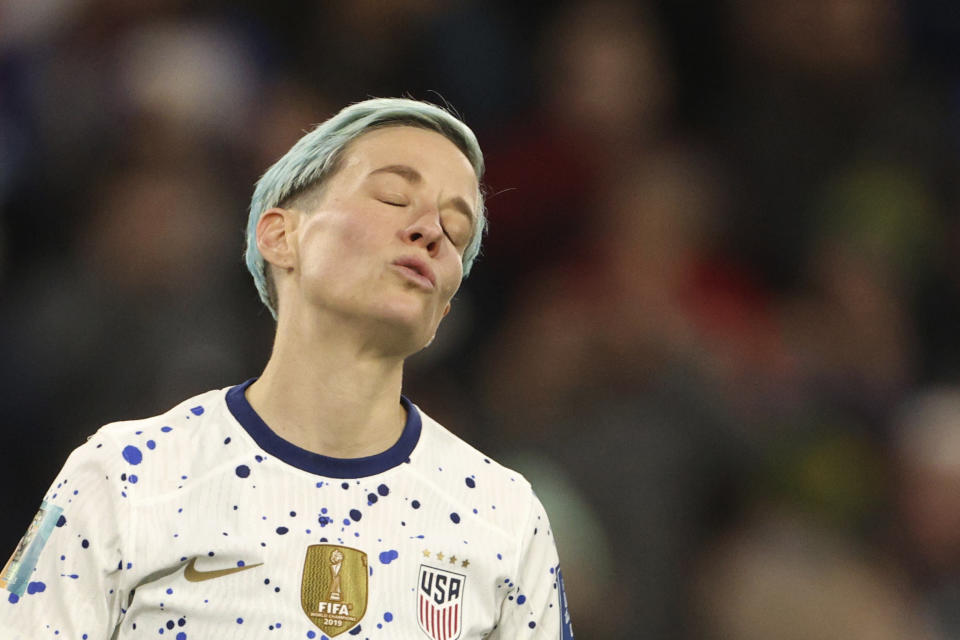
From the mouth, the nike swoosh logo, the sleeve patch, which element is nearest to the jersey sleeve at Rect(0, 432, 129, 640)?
the sleeve patch

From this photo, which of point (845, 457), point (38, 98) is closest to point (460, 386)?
point (845, 457)

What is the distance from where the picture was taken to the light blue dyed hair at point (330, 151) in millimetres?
2684

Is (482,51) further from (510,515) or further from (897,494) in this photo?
(510,515)

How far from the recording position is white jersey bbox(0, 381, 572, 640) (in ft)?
7.20

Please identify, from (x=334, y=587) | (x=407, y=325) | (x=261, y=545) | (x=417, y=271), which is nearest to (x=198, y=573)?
(x=261, y=545)

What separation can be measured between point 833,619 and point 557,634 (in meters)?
1.94

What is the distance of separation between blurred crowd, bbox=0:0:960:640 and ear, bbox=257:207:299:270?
4.46 feet

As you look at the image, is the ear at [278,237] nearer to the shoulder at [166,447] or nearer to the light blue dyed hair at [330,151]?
the light blue dyed hair at [330,151]

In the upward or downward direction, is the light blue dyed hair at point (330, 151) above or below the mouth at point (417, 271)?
above

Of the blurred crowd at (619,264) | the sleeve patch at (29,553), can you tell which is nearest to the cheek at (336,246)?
the sleeve patch at (29,553)

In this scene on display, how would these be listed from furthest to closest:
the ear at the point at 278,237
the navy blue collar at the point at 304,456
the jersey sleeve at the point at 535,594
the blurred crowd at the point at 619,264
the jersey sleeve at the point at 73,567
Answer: the blurred crowd at the point at 619,264 < the ear at the point at 278,237 < the jersey sleeve at the point at 535,594 < the navy blue collar at the point at 304,456 < the jersey sleeve at the point at 73,567

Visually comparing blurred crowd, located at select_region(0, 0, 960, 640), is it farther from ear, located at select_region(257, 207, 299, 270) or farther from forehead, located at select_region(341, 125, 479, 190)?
forehead, located at select_region(341, 125, 479, 190)

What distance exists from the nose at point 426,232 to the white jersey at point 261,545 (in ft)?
1.23

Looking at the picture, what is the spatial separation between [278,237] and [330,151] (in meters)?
0.21
